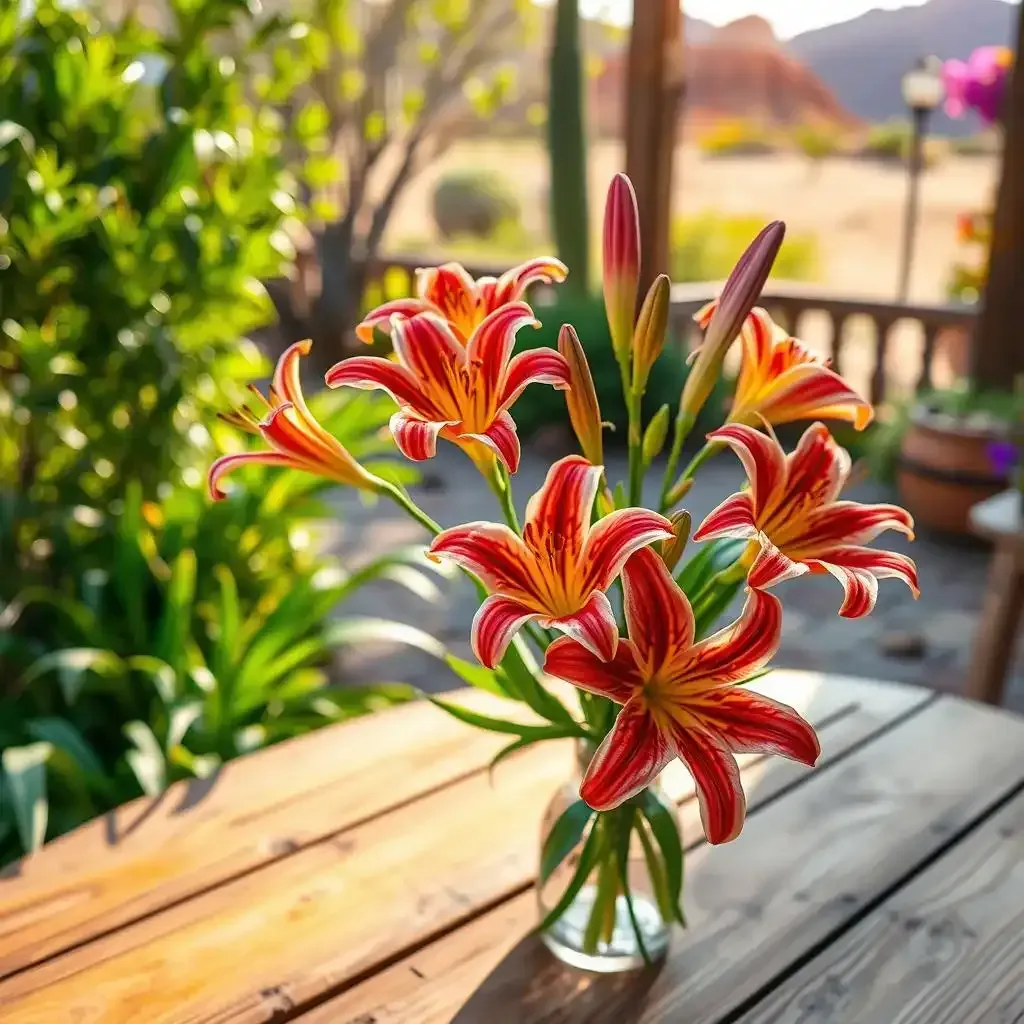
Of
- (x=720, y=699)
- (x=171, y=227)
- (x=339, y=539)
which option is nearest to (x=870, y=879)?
(x=720, y=699)

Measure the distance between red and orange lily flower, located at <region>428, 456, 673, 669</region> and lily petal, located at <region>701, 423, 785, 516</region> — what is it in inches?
3.0

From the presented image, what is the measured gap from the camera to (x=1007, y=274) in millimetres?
3646

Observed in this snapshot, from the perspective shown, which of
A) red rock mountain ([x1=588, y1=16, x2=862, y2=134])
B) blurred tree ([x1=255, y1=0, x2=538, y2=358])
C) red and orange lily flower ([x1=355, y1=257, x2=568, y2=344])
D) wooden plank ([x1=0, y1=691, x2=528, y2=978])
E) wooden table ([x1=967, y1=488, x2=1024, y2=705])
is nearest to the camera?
red and orange lily flower ([x1=355, y1=257, x2=568, y2=344])

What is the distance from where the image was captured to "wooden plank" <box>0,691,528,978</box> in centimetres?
91

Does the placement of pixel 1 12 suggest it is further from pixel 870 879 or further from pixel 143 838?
pixel 870 879

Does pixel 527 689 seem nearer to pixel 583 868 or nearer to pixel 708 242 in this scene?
pixel 583 868

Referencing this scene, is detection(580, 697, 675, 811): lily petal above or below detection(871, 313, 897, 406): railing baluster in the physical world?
above

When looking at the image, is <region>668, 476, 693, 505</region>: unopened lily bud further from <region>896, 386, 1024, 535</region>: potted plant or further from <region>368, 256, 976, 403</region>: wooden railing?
<region>368, 256, 976, 403</region>: wooden railing

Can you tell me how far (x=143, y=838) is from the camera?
101cm

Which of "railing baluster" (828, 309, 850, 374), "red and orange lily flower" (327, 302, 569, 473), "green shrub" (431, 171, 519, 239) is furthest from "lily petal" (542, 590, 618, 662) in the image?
"green shrub" (431, 171, 519, 239)

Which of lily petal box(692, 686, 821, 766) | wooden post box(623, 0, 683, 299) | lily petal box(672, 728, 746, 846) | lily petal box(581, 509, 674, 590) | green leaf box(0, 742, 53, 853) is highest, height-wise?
wooden post box(623, 0, 683, 299)

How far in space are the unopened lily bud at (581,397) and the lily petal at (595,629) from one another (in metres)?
0.13

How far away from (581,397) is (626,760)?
0.22 m

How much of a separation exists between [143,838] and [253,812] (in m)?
Result: 0.10
